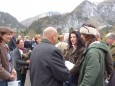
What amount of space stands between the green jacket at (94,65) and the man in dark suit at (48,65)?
0.33 meters

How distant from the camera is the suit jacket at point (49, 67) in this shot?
15.8ft

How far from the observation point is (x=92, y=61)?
183 inches

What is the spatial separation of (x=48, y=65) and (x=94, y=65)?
0.73 metres

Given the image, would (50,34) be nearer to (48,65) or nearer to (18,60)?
(48,65)

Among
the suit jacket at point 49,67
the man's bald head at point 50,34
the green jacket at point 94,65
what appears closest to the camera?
the green jacket at point 94,65

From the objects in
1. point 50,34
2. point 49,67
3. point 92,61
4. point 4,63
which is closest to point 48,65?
point 49,67

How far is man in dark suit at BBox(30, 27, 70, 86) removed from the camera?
15.8ft

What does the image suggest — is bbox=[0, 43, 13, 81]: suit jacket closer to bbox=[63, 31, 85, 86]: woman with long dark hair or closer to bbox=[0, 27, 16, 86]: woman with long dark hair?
bbox=[0, 27, 16, 86]: woman with long dark hair

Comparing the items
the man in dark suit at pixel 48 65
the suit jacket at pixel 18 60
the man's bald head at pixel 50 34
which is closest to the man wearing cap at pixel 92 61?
the man in dark suit at pixel 48 65

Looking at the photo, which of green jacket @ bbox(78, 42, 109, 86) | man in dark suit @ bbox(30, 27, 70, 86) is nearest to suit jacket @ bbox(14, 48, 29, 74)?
man in dark suit @ bbox(30, 27, 70, 86)

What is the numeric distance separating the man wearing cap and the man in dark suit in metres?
0.34

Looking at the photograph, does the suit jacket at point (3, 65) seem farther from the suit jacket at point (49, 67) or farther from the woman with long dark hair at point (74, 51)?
the woman with long dark hair at point (74, 51)

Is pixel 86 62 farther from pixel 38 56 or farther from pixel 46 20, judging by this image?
pixel 46 20

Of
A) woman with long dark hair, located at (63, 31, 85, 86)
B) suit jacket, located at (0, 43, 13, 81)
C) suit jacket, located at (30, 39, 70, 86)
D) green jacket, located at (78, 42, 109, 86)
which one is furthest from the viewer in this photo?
woman with long dark hair, located at (63, 31, 85, 86)
